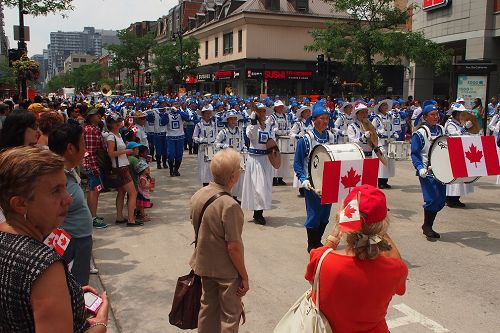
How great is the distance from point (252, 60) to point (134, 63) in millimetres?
14549

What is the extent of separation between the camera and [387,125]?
1361cm

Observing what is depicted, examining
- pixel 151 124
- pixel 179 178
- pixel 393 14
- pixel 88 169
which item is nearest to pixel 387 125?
pixel 179 178

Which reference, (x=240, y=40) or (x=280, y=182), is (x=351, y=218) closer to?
(x=280, y=182)

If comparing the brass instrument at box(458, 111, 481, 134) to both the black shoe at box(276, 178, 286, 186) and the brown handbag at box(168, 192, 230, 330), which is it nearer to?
the black shoe at box(276, 178, 286, 186)

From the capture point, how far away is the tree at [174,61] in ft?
137

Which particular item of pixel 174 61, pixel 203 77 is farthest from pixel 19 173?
pixel 203 77

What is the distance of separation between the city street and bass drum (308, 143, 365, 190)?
A: 120 centimetres

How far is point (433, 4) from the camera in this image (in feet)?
100.0

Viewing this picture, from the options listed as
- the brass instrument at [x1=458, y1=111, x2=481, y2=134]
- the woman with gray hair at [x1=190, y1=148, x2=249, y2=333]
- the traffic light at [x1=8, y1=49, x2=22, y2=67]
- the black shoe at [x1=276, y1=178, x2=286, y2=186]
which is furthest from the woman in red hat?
the traffic light at [x1=8, y1=49, x2=22, y2=67]

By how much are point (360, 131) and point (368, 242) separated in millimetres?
7634

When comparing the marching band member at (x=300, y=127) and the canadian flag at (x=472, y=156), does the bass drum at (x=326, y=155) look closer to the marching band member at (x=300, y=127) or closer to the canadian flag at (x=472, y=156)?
the canadian flag at (x=472, y=156)

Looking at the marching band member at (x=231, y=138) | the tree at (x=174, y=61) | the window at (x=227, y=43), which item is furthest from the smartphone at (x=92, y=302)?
the window at (x=227, y=43)

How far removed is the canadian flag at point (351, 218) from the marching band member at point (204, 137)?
851cm

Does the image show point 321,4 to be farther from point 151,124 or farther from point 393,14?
point 151,124
